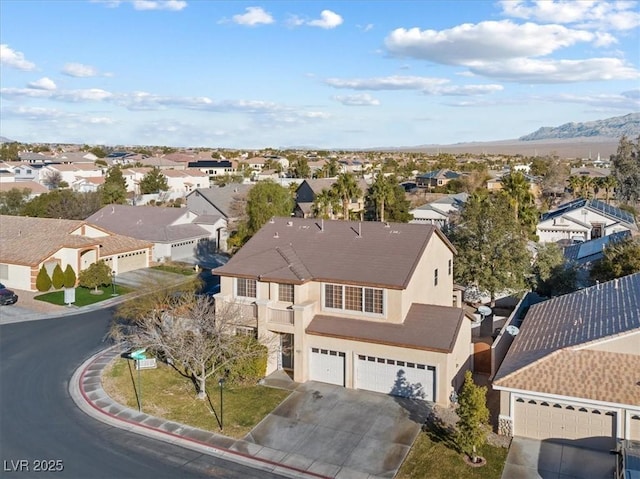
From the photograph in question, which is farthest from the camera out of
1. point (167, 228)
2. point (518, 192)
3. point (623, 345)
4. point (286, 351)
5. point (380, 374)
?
point (167, 228)

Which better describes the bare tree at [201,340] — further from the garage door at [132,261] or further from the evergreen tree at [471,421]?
the garage door at [132,261]

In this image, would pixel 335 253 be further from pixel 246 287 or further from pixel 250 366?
pixel 250 366

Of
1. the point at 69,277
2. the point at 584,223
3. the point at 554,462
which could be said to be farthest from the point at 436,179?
the point at 554,462

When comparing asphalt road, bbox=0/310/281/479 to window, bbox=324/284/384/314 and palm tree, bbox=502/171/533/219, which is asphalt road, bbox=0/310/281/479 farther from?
palm tree, bbox=502/171/533/219

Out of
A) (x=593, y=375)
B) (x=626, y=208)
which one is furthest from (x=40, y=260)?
(x=626, y=208)

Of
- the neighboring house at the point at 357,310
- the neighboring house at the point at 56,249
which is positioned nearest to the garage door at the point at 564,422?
the neighboring house at the point at 357,310

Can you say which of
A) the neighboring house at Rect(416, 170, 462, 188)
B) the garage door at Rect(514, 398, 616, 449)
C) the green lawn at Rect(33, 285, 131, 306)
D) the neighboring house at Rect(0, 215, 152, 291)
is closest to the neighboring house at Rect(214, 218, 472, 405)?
the garage door at Rect(514, 398, 616, 449)
